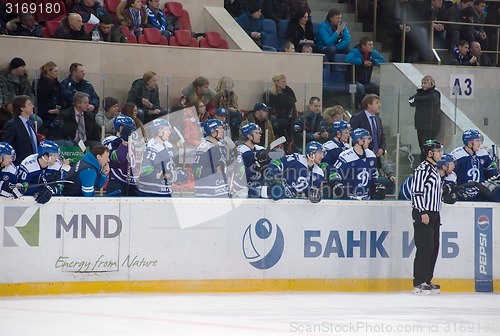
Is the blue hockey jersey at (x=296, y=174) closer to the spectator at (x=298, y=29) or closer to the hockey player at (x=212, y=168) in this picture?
the hockey player at (x=212, y=168)

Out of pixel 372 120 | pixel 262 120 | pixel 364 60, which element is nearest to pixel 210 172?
pixel 262 120

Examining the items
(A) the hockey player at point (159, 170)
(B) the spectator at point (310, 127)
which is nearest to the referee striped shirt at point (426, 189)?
(B) the spectator at point (310, 127)

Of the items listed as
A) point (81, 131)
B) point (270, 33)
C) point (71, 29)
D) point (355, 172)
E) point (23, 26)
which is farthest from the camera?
point (270, 33)

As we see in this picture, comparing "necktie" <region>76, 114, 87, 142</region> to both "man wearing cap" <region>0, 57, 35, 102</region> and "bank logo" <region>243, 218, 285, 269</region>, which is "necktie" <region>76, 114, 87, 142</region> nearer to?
"man wearing cap" <region>0, 57, 35, 102</region>

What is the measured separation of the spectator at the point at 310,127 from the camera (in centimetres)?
1062

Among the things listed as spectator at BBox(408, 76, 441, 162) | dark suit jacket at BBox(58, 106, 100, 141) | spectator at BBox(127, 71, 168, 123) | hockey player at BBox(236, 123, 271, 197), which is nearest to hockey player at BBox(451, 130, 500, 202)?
spectator at BBox(408, 76, 441, 162)

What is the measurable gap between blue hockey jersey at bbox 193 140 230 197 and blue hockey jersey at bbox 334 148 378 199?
4.00ft

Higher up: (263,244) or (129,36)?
(129,36)

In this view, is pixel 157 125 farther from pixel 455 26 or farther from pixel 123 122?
pixel 455 26

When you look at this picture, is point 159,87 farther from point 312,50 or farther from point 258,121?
point 312,50

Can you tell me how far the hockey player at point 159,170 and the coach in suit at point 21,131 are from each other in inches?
43.7

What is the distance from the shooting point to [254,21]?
46.3ft

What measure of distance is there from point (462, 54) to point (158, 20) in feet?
14.6

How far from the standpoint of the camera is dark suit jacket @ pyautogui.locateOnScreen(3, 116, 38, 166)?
9531mm
